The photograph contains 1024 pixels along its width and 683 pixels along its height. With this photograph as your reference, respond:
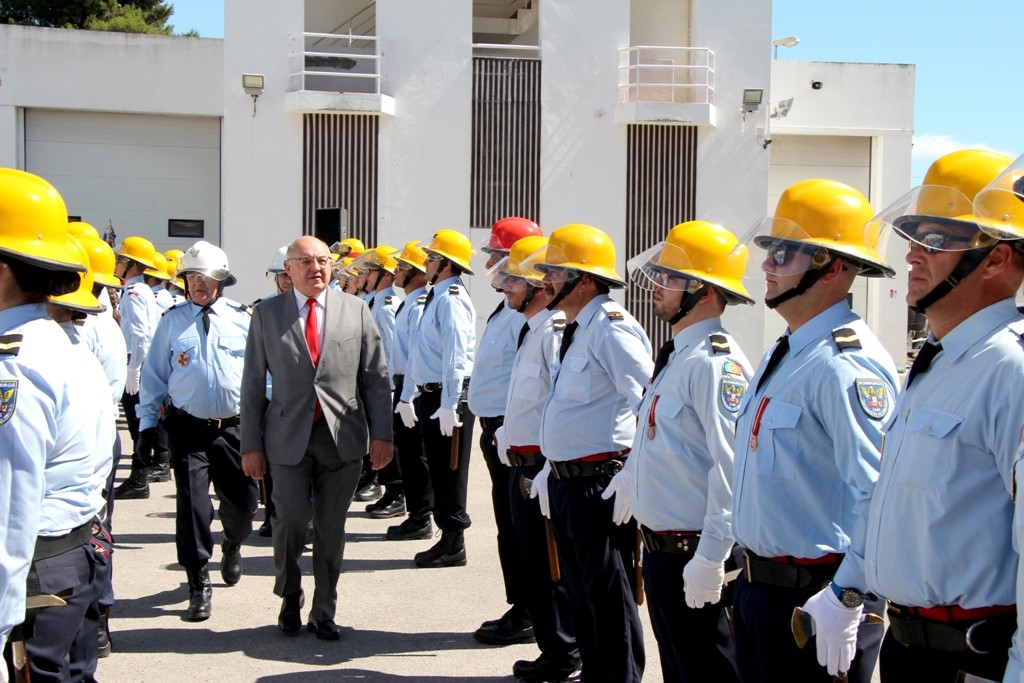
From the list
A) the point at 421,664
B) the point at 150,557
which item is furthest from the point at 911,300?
the point at 150,557

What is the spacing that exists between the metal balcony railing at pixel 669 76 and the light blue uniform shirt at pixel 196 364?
16.2 meters

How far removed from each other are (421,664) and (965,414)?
395cm

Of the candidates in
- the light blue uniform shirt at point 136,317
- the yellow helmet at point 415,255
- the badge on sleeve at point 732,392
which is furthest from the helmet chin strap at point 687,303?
the light blue uniform shirt at point 136,317

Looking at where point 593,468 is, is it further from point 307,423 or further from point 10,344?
point 10,344

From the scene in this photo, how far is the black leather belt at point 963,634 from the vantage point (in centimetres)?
256

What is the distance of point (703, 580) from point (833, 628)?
0.77m

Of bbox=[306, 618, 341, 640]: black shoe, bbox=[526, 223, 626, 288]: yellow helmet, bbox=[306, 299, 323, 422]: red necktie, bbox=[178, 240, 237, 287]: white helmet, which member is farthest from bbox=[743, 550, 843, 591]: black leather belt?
bbox=[178, 240, 237, 287]: white helmet

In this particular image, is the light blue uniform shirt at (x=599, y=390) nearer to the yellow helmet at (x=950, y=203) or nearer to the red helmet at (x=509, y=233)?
the yellow helmet at (x=950, y=203)

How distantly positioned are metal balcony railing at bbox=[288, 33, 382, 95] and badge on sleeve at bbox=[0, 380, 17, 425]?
18.6m

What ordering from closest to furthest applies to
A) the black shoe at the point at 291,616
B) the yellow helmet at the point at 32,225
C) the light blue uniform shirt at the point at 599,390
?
the yellow helmet at the point at 32,225 → the light blue uniform shirt at the point at 599,390 → the black shoe at the point at 291,616

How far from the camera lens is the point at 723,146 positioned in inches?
875

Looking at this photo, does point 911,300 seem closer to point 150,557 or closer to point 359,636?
point 359,636

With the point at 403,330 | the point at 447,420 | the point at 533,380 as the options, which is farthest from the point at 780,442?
the point at 403,330

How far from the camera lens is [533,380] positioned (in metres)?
5.79
